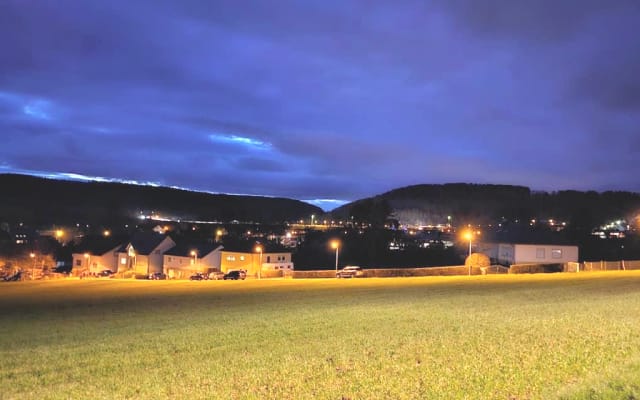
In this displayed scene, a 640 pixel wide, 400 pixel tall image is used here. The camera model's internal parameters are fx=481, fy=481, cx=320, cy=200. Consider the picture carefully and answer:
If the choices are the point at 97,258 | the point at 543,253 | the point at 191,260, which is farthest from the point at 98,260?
the point at 543,253

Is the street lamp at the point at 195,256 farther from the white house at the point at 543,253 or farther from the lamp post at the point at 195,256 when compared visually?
the white house at the point at 543,253

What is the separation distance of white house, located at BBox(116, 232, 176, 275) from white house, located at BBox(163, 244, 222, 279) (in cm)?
291

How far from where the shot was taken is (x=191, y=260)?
6888 centimetres

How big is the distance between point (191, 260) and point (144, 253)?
1012cm

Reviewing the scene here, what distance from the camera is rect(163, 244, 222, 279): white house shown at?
68.3m

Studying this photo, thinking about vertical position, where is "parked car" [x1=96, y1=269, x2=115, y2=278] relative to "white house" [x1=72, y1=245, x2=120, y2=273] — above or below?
below

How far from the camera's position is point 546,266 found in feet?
157

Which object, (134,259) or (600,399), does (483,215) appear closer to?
(134,259)

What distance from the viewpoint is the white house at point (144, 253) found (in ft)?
243

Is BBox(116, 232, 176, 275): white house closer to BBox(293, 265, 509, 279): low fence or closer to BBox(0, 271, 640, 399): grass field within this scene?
BBox(293, 265, 509, 279): low fence

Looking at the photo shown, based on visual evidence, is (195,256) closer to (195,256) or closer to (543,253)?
(195,256)

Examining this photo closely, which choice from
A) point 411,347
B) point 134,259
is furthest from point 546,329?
point 134,259

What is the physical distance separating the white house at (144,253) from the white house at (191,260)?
9.56 feet

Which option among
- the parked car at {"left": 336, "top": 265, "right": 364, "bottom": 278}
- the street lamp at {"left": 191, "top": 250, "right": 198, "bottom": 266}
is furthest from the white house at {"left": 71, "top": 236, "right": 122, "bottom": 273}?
the parked car at {"left": 336, "top": 265, "right": 364, "bottom": 278}
